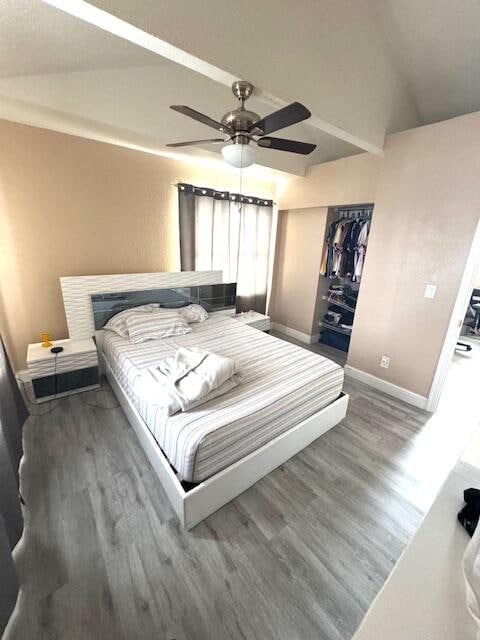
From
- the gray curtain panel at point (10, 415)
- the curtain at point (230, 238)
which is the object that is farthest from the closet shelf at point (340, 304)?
the gray curtain panel at point (10, 415)

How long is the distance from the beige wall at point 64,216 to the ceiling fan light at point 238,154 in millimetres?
1698

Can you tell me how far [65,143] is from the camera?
2.42 metres

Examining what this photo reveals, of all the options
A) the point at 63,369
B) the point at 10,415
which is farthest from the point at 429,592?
the point at 63,369

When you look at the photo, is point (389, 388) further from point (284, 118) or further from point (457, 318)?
point (284, 118)

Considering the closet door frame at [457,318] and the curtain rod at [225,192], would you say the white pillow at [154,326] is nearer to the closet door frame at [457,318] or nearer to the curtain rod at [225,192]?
the curtain rod at [225,192]

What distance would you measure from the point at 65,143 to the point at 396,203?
10.6 feet

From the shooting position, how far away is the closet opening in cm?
329

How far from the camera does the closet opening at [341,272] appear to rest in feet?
10.8

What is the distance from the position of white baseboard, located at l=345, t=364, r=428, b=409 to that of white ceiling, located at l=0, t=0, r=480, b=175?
2.36m

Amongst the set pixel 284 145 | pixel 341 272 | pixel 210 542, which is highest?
pixel 284 145

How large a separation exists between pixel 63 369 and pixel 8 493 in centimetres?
133

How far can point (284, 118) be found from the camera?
54.0 inches

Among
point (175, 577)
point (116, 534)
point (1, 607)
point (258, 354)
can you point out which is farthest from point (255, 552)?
point (258, 354)

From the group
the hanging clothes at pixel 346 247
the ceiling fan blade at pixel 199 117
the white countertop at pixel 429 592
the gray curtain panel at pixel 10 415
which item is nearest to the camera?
the white countertop at pixel 429 592
